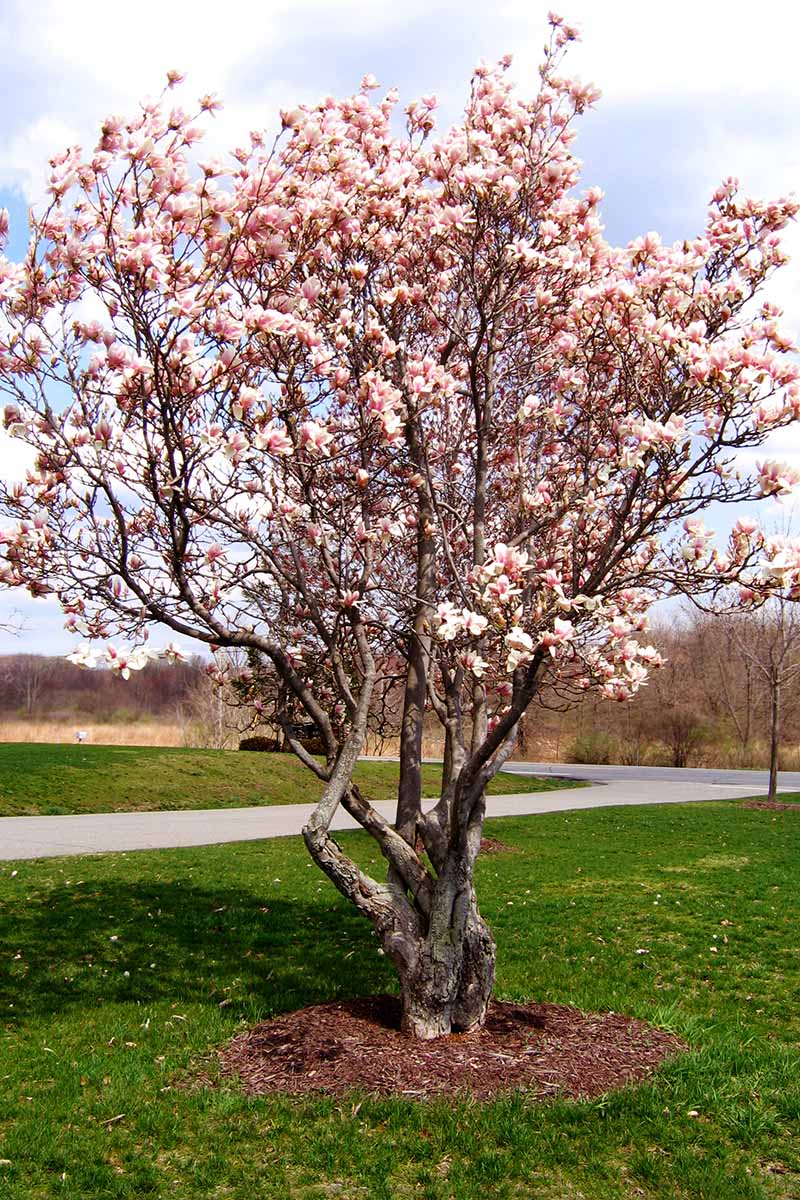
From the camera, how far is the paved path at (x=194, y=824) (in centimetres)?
1278

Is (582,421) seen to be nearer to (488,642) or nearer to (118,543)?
(488,642)

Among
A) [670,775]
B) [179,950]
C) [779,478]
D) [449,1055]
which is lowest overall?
[670,775]

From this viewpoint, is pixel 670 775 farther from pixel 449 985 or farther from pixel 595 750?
pixel 449 985

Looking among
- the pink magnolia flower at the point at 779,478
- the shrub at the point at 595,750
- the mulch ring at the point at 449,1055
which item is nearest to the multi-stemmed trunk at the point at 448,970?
the mulch ring at the point at 449,1055

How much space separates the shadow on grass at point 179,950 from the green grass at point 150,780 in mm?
7928

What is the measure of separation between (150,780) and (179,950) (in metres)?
12.2

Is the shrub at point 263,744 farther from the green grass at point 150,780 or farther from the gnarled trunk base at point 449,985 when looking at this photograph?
the gnarled trunk base at point 449,985

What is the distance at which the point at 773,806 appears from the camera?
1988 cm

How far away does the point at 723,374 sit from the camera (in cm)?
421

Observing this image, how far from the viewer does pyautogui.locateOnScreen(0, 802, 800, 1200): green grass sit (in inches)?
155

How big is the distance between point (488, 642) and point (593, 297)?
195cm

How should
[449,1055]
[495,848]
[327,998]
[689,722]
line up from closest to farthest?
[449,1055], [327,998], [495,848], [689,722]

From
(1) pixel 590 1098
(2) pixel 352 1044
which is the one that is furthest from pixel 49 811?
(1) pixel 590 1098

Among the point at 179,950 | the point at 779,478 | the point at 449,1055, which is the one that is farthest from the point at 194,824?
the point at 779,478
